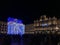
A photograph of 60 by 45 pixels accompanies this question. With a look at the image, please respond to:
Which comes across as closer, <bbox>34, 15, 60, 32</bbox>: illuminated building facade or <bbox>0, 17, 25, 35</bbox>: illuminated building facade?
<bbox>34, 15, 60, 32</bbox>: illuminated building facade

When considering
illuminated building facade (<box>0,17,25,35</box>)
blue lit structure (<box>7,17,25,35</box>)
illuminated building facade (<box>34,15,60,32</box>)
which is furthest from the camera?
illuminated building facade (<box>0,17,25,35</box>)

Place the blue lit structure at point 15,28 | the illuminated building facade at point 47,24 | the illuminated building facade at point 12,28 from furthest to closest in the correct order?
1. the illuminated building facade at point 12,28
2. the blue lit structure at point 15,28
3. the illuminated building facade at point 47,24

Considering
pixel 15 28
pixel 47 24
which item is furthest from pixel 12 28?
pixel 47 24

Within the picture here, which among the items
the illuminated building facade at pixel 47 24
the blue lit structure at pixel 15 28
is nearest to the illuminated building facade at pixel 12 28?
the blue lit structure at pixel 15 28

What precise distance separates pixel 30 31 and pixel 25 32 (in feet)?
3.34

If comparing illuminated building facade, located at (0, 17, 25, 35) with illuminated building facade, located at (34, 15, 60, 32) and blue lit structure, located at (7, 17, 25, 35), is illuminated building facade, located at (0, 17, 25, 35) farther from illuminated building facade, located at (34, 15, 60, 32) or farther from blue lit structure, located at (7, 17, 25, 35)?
illuminated building facade, located at (34, 15, 60, 32)

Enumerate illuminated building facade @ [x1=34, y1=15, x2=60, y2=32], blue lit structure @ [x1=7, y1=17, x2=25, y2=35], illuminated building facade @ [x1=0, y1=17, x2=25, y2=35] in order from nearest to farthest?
1. illuminated building facade @ [x1=34, y1=15, x2=60, y2=32]
2. blue lit structure @ [x1=7, y1=17, x2=25, y2=35]
3. illuminated building facade @ [x1=0, y1=17, x2=25, y2=35]

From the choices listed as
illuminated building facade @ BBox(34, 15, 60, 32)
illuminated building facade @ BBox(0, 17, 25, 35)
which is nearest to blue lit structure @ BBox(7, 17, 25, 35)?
illuminated building facade @ BBox(0, 17, 25, 35)

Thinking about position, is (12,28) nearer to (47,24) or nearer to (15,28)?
(15,28)

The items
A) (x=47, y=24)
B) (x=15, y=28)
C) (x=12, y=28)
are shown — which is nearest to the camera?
(x=47, y=24)

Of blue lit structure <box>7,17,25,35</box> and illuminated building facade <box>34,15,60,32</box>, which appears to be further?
blue lit structure <box>7,17,25,35</box>

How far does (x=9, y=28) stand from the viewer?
3250cm

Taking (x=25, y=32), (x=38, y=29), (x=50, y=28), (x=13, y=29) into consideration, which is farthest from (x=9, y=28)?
(x=50, y=28)

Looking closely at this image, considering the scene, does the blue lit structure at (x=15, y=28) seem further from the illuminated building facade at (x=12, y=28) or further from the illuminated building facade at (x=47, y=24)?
the illuminated building facade at (x=47, y=24)
